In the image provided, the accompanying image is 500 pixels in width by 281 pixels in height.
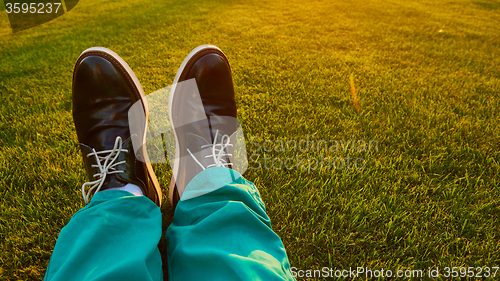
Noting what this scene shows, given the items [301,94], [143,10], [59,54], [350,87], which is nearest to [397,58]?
[350,87]

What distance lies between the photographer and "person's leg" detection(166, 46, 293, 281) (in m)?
0.73

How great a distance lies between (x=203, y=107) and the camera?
4.71 feet

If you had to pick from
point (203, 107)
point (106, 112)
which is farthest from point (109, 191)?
point (203, 107)

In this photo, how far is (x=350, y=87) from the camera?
194cm

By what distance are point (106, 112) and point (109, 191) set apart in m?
0.56

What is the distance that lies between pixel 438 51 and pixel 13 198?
3.58 meters

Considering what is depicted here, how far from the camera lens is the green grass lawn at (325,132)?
1070mm

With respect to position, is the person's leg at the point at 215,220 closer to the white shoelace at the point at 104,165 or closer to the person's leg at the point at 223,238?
the person's leg at the point at 223,238

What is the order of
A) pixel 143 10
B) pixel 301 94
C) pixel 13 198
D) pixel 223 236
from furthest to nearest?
1. pixel 143 10
2. pixel 301 94
3. pixel 13 198
4. pixel 223 236

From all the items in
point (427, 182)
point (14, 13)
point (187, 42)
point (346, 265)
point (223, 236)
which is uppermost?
point (14, 13)

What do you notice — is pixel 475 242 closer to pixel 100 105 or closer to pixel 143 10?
pixel 100 105

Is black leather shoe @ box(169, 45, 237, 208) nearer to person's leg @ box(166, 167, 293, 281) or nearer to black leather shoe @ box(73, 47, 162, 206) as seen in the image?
black leather shoe @ box(73, 47, 162, 206)

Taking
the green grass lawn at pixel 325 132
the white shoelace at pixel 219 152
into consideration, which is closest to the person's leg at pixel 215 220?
the white shoelace at pixel 219 152

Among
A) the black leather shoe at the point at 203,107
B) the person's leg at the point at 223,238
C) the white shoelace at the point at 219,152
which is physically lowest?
the person's leg at the point at 223,238
